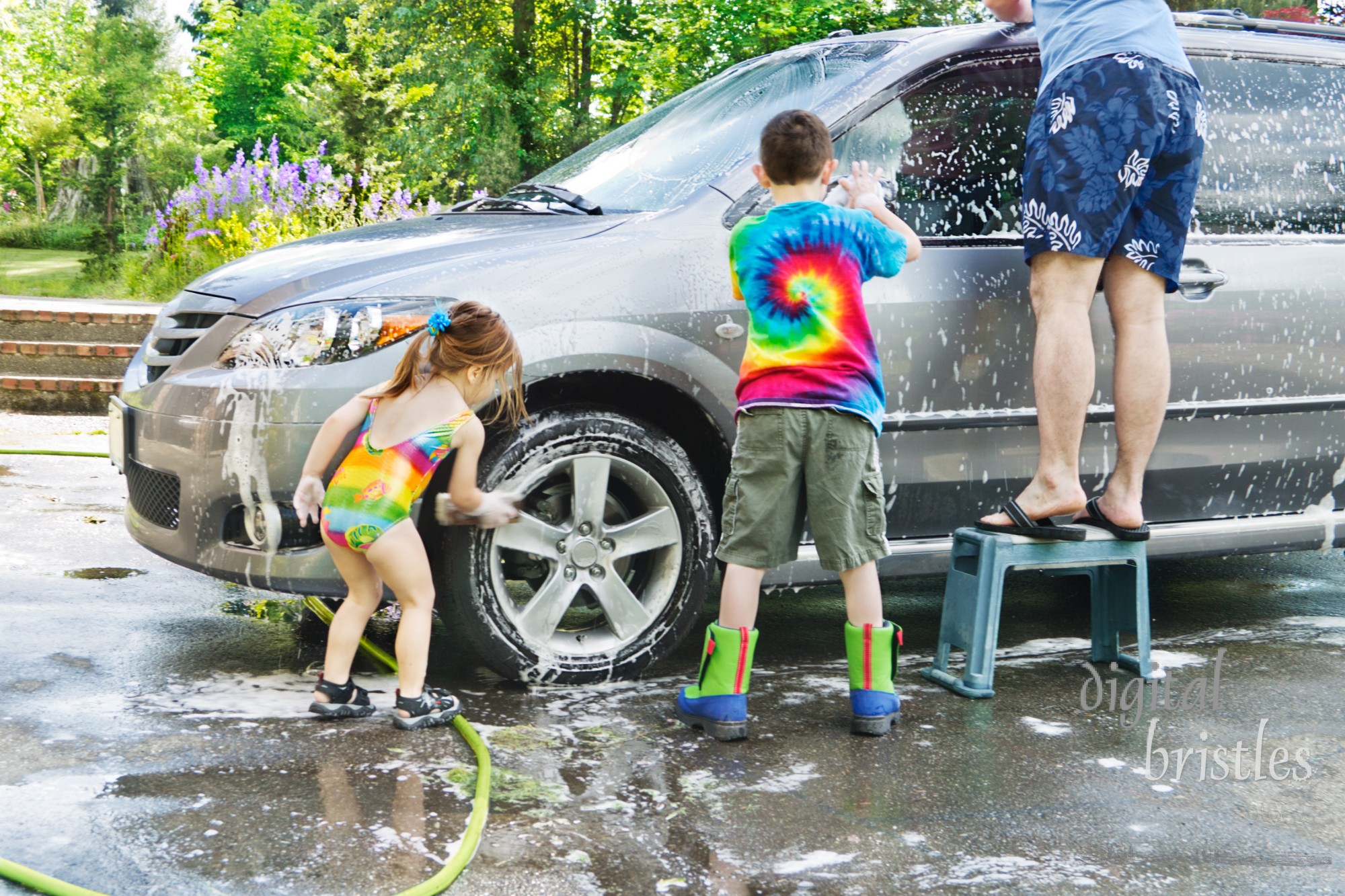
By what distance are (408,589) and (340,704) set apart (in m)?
0.34

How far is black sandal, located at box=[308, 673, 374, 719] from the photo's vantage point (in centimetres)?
321

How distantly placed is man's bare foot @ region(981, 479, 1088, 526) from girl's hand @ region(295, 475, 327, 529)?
1.73 meters

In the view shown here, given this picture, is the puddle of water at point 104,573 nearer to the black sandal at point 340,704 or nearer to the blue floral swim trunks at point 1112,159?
the black sandal at point 340,704

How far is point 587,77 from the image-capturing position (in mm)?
28734

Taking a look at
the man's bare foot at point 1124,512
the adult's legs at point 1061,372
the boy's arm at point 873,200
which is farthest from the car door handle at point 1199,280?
the boy's arm at point 873,200

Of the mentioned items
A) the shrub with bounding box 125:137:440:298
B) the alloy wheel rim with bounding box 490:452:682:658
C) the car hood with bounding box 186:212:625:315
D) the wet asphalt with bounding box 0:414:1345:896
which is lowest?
the wet asphalt with bounding box 0:414:1345:896

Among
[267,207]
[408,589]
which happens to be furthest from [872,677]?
[267,207]

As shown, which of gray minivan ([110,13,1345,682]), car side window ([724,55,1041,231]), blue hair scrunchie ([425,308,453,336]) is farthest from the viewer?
car side window ([724,55,1041,231])

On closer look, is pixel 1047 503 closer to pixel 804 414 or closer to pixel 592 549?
pixel 804 414

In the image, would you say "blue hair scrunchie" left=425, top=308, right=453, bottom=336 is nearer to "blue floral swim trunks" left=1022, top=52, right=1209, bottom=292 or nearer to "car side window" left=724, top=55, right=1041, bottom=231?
"car side window" left=724, top=55, right=1041, bottom=231

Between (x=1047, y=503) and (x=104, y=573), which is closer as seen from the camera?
(x=1047, y=503)

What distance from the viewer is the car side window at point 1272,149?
13.3ft

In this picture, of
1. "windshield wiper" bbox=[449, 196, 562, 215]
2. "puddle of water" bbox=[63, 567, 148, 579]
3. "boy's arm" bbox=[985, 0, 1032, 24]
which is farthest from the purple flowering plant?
"boy's arm" bbox=[985, 0, 1032, 24]

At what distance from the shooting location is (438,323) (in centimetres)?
304
